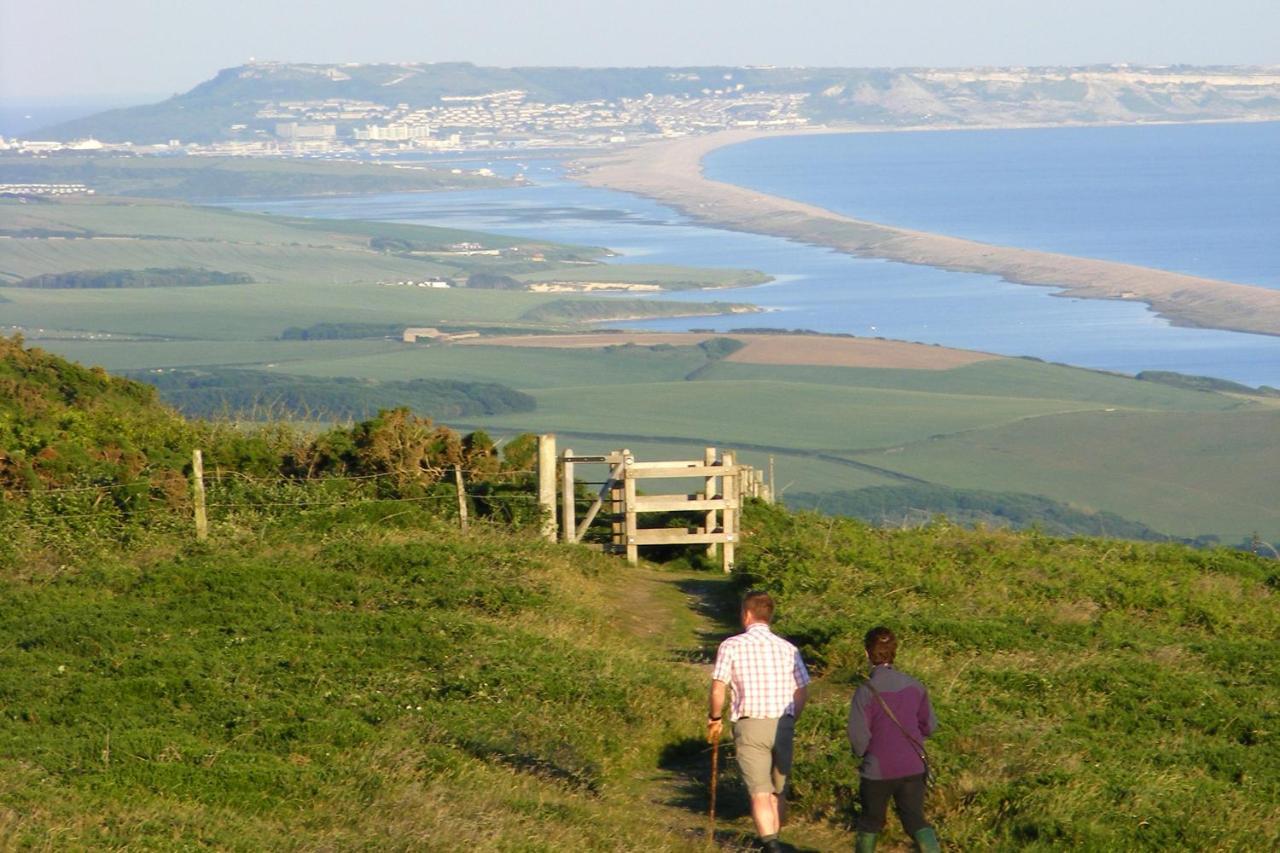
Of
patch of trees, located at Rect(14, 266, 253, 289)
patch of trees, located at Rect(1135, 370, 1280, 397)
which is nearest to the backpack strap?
patch of trees, located at Rect(1135, 370, 1280, 397)

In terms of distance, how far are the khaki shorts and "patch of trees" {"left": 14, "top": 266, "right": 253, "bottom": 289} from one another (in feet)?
407

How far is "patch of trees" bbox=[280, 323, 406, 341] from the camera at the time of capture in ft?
341

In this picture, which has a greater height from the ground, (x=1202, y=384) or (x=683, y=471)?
(x=683, y=471)

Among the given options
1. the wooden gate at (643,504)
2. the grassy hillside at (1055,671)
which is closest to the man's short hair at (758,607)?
the grassy hillside at (1055,671)

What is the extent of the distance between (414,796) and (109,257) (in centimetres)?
14136

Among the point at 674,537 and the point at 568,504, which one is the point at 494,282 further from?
the point at 674,537

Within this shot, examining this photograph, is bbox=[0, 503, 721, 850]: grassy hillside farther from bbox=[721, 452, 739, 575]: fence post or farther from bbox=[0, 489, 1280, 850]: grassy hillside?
bbox=[721, 452, 739, 575]: fence post

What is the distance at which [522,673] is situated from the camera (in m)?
12.4

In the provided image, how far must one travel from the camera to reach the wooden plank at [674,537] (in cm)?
1855

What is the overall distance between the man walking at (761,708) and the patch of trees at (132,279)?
12393cm

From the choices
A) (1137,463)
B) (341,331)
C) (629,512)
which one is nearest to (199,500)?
(629,512)

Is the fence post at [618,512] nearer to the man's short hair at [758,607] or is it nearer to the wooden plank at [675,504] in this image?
the wooden plank at [675,504]

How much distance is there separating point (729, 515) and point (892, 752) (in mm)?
9707

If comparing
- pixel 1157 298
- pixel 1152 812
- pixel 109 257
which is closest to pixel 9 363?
pixel 1152 812
